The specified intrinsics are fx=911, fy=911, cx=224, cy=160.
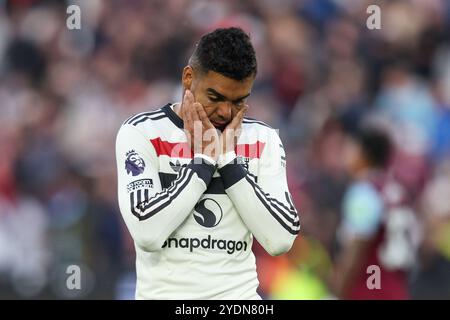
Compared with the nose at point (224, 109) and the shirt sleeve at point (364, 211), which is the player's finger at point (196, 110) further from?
the shirt sleeve at point (364, 211)

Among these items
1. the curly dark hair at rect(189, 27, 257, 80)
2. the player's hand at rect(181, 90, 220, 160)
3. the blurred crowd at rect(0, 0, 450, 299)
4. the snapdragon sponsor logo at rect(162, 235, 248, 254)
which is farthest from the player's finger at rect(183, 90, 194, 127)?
the blurred crowd at rect(0, 0, 450, 299)

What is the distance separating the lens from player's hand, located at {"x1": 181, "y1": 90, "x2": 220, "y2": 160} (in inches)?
124

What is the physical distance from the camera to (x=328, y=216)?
6.99 m

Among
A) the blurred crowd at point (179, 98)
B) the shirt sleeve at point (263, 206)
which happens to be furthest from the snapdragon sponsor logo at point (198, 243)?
the blurred crowd at point (179, 98)

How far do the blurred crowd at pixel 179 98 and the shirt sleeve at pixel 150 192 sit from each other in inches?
146

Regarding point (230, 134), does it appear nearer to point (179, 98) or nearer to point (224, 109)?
point (224, 109)

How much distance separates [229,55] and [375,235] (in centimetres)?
291

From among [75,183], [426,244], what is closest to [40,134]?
[75,183]

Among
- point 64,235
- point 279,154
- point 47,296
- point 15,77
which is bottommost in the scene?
point 47,296

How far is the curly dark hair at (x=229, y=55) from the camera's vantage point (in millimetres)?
3137

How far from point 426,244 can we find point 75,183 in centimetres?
280

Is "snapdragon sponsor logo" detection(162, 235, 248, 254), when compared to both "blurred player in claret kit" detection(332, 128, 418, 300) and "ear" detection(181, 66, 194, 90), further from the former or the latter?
"blurred player in claret kit" detection(332, 128, 418, 300)

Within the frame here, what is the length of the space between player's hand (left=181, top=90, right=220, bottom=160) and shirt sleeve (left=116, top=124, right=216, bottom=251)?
0.17ft
